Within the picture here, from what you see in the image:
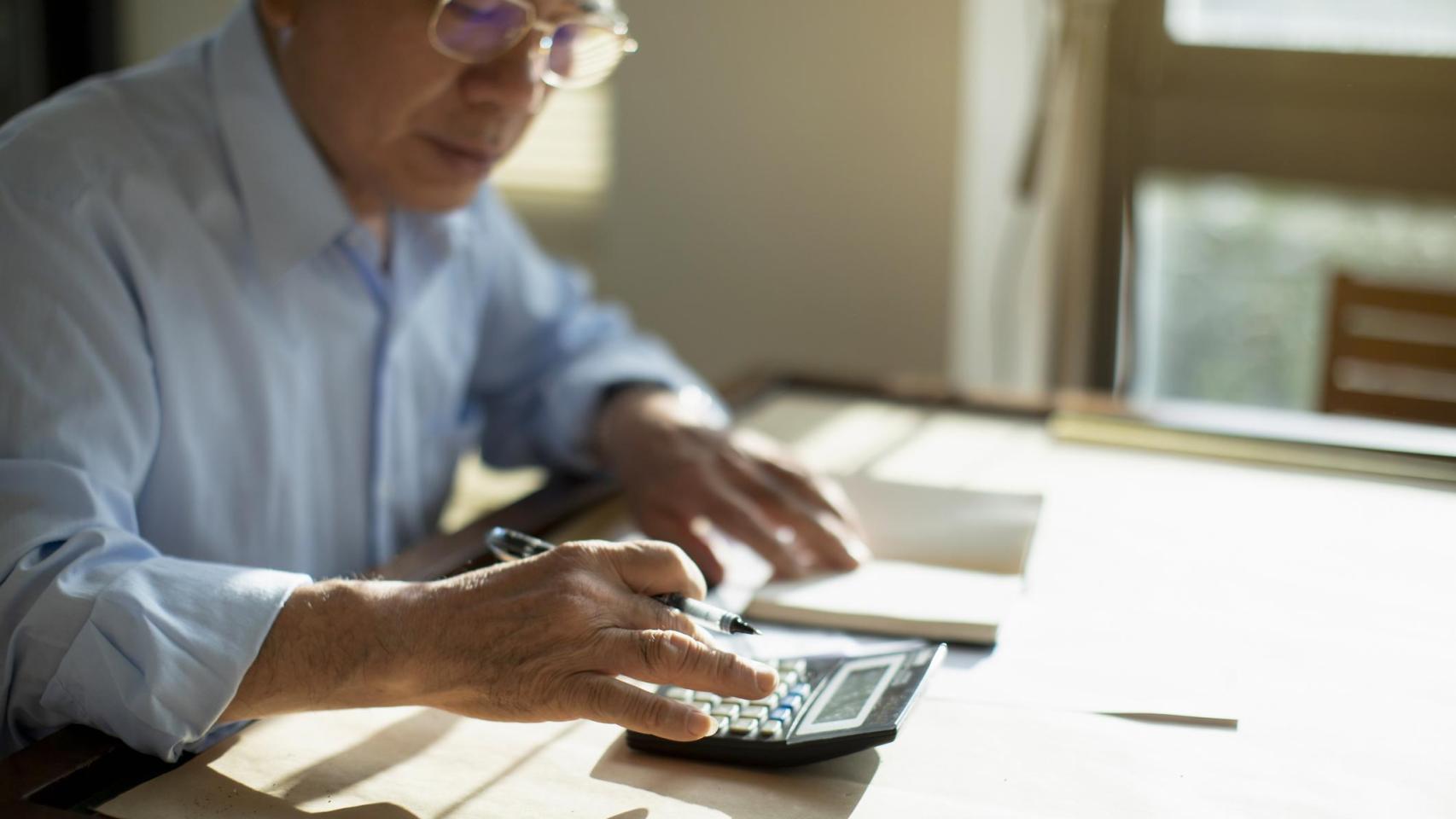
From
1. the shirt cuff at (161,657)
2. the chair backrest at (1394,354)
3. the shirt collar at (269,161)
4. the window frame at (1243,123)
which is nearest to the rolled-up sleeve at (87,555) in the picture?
the shirt cuff at (161,657)

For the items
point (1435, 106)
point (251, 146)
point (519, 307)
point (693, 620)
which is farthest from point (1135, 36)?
point (693, 620)

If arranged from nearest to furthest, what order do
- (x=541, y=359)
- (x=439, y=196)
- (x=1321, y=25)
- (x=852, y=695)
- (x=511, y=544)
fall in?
(x=852, y=695) → (x=511, y=544) → (x=439, y=196) → (x=541, y=359) → (x=1321, y=25)

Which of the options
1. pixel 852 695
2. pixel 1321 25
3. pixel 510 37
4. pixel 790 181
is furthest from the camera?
pixel 790 181

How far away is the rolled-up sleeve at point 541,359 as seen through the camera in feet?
5.52

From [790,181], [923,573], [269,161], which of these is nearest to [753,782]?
[923,573]

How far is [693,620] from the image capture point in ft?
3.30

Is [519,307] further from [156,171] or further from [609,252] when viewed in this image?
[609,252]

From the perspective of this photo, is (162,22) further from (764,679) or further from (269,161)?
(764,679)

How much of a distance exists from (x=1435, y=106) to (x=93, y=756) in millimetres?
2076

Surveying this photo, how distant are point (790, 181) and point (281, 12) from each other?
1201 millimetres

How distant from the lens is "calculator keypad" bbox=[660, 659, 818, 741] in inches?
38.1

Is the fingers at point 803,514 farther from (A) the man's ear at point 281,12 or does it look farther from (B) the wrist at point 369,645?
(A) the man's ear at point 281,12

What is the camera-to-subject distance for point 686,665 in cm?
93

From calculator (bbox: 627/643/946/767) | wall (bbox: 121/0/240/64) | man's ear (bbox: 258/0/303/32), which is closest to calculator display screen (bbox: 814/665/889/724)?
calculator (bbox: 627/643/946/767)
